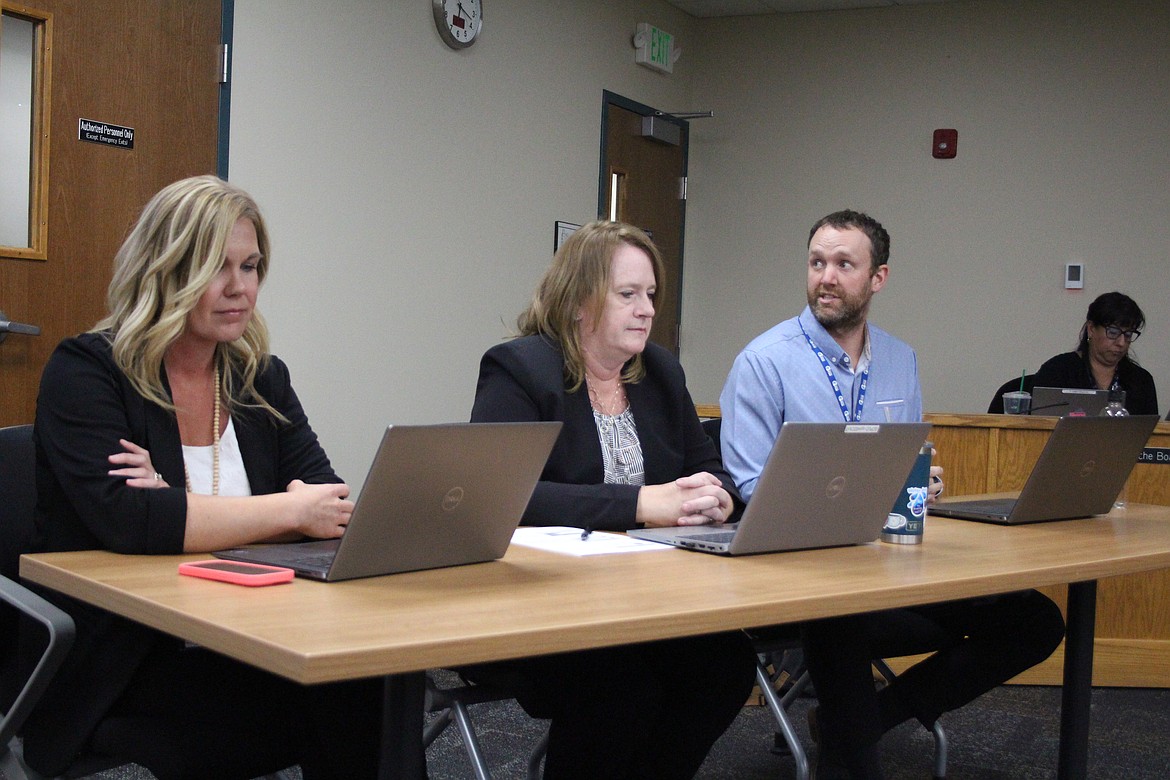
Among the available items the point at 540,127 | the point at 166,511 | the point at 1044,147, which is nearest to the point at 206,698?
the point at 166,511

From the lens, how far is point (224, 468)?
74.7 inches

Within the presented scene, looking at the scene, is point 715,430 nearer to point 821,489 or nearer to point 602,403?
point 602,403

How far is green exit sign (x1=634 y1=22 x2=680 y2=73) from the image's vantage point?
5.90m

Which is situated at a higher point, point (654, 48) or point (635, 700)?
point (654, 48)

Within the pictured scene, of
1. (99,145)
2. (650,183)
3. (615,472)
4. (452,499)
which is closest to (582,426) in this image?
(615,472)

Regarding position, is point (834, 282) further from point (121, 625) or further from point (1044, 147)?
point (1044, 147)

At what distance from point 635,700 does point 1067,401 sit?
9.56 feet

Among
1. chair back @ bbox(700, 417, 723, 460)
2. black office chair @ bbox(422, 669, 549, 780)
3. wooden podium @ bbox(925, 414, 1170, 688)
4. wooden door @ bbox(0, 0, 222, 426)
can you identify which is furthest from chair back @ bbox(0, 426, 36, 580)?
wooden podium @ bbox(925, 414, 1170, 688)

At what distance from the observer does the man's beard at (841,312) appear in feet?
9.18

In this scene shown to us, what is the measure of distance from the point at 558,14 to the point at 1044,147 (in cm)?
243

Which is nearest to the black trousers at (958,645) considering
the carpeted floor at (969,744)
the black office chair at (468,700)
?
the carpeted floor at (969,744)

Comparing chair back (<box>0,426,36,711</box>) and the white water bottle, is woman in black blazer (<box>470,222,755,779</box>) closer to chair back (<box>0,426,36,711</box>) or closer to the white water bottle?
chair back (<box>0,426,36,711</box>)

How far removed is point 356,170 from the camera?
4332 millimetres

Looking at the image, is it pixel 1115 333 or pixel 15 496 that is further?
pixel 1115 333
